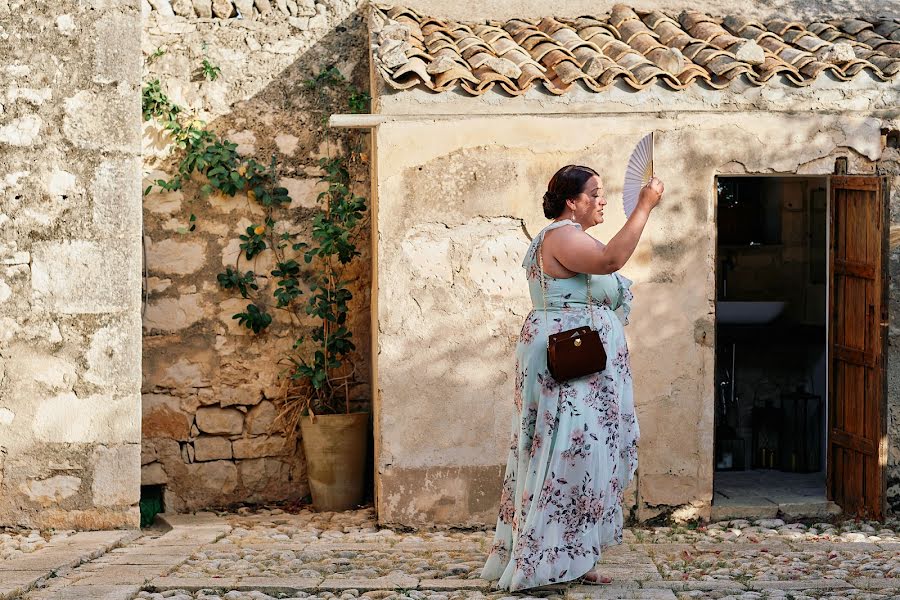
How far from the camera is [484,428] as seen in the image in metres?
6.41

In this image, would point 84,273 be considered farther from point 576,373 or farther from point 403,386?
point 576,373

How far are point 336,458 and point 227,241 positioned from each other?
151 cm

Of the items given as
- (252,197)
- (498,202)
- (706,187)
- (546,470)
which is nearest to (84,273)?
(252,197)

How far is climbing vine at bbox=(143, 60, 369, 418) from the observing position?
718 centimetres

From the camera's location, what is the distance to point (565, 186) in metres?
Result: 4.65

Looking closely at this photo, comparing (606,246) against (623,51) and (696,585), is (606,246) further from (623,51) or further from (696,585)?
(623,51)

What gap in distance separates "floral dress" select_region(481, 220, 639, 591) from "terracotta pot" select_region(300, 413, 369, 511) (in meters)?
2.51

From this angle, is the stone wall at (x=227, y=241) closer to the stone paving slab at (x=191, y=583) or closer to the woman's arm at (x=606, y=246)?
the stone paving slab at (x=191, y=583)

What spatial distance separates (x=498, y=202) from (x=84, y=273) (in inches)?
89.1

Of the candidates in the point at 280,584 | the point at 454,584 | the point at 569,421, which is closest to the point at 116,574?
the point at 280,584

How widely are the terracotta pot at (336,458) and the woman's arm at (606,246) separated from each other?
2.89 m

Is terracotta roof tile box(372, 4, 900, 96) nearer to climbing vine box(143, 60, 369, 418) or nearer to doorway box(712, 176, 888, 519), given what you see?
doorway box(712, 176, 888, 519)

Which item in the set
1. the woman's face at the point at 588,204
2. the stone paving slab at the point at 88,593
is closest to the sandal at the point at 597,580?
the woman's face at the point at 588,204

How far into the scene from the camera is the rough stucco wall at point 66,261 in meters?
6.21
